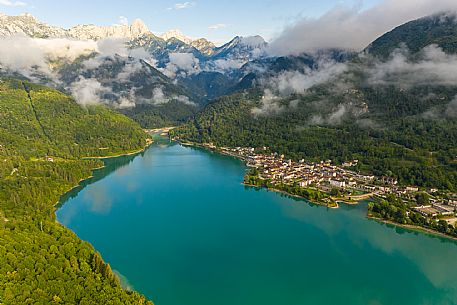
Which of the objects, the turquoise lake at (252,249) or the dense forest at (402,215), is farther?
the dense forest at (402,215)

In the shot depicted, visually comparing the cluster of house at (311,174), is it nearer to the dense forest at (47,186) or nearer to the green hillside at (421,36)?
the dense forest at (47,186)

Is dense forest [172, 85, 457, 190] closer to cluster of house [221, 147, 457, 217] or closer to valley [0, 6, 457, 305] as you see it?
valley [0, 6, 457, 305]

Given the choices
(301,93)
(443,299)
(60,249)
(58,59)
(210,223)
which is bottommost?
(443,299)

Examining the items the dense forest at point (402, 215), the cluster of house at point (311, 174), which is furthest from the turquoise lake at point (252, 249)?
the cluster of house at point (311, 174)

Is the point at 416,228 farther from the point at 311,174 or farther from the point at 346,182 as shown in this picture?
the point at 311,174

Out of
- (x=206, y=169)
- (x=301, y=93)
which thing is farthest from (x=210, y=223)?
(x=301, y=93)

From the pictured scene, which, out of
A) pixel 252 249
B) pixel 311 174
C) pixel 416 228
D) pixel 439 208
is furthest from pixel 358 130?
pixel 252 249

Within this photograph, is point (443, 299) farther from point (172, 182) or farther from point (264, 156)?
point (264, 156)
